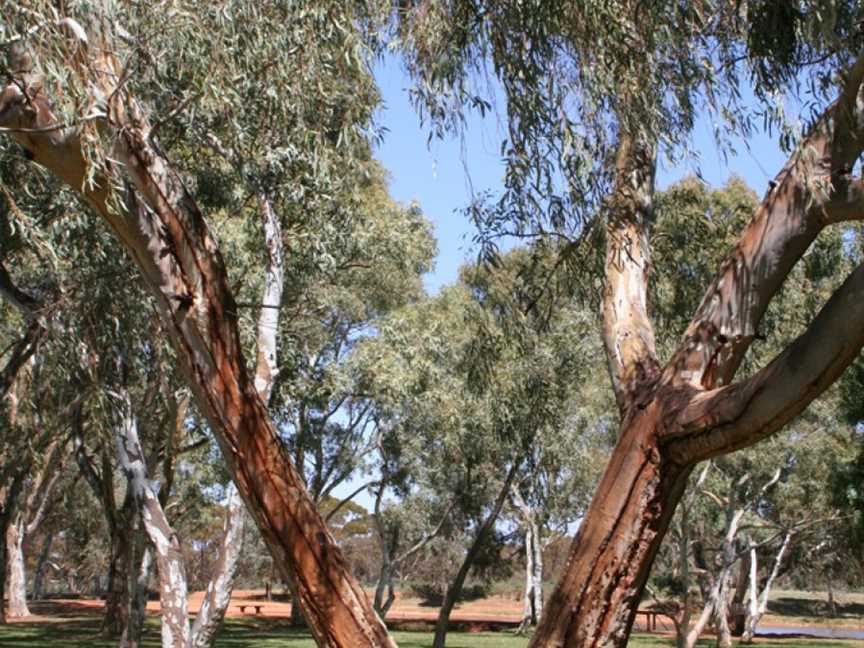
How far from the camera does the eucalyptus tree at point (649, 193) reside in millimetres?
3598

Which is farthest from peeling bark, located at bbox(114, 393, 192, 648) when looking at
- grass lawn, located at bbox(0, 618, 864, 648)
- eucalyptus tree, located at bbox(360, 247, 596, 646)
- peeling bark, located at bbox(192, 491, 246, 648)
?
grass lawn, located at bbox(0, 618, 864, 648)

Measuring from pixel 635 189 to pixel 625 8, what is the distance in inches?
34.9

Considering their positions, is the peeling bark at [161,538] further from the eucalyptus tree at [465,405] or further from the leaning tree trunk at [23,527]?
the leaning tree trunk at [23,527]

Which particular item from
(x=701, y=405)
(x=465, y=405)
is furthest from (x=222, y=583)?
(x=465, y=405)

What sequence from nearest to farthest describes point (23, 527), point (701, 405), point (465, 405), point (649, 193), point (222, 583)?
1. point (701, 405)
2. point (649, 193)
3. point (222, 583)
4. point (465, 405)
5. point (23, 527)

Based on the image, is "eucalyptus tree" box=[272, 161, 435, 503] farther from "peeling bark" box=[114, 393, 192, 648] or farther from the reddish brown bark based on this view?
the reddish brown bark

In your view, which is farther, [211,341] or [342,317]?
[342,317]

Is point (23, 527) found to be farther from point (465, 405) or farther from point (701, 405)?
point (701, 405)

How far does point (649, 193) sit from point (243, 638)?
16085 mm

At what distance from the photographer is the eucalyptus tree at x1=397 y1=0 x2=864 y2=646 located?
3.60 meters

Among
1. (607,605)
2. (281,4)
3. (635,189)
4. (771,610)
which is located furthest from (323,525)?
(771,610)

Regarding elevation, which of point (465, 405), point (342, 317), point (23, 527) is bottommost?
point (23, 527)

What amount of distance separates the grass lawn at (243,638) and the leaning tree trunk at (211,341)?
12.2m

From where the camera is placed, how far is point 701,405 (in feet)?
11.7
